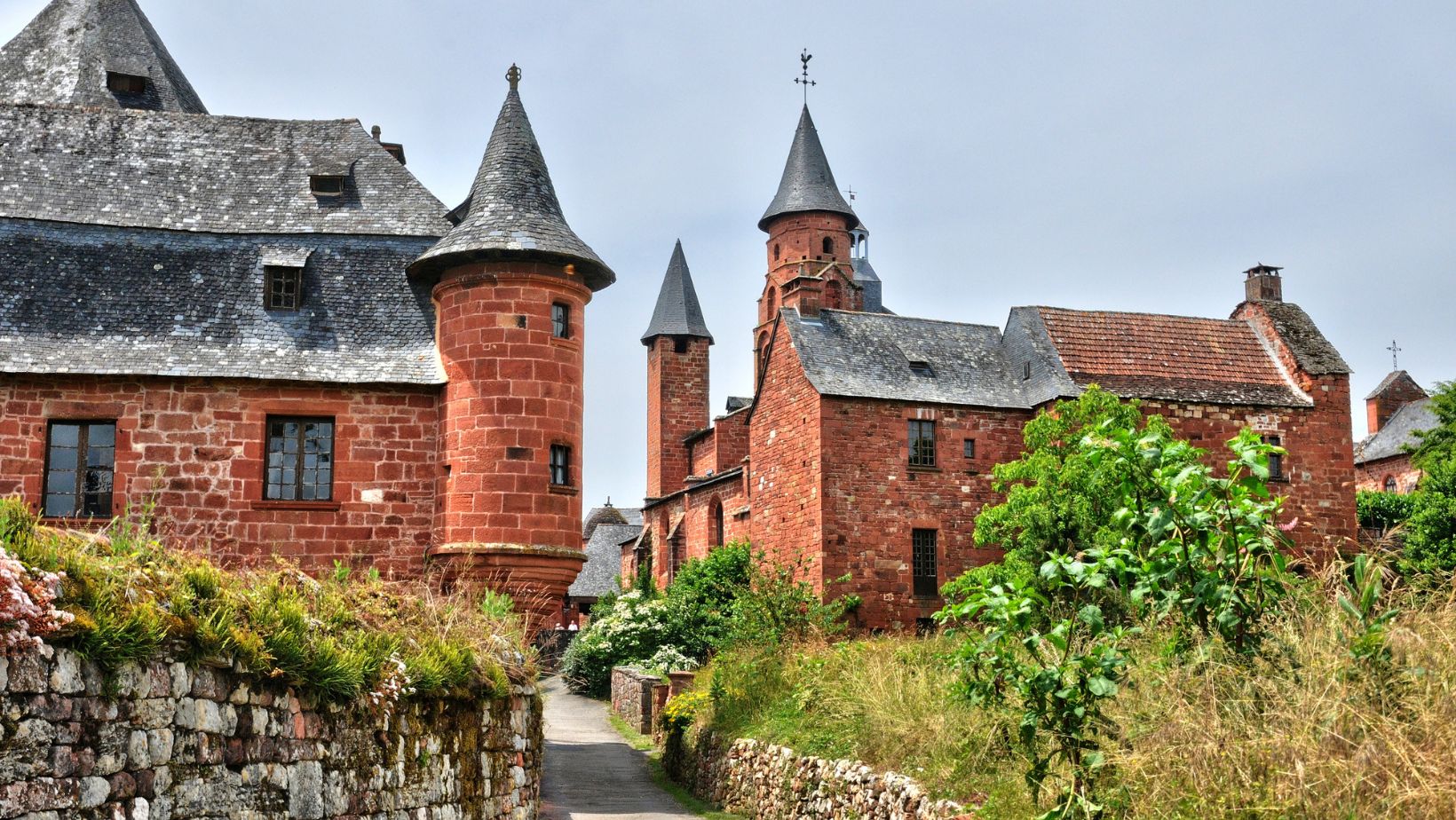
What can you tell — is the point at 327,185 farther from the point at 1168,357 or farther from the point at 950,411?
the point at 1168,357

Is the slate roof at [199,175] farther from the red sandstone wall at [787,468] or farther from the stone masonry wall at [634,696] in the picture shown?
the red sandstone wall at [787,468]

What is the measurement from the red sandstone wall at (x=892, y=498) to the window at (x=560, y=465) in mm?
12495

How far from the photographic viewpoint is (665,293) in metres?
58.7

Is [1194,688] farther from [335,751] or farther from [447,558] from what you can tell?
[447,558]

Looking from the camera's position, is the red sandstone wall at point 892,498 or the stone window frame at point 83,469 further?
the red sandstone wall at point 892,498

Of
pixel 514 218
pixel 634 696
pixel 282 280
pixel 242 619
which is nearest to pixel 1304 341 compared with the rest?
pixel 634 696

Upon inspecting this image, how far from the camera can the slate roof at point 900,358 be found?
33.5 meters

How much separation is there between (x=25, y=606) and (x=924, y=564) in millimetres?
28006

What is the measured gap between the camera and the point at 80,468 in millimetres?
20094

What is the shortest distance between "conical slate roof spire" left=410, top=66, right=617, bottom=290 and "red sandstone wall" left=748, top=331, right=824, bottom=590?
40.3 ft

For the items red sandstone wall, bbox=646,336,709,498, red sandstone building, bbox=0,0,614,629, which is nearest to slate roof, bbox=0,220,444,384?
red sandstone building, bbox=0,0,614,629

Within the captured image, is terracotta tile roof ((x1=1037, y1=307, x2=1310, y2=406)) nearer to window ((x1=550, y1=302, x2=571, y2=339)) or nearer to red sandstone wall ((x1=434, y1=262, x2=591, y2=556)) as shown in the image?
window ((x1=550, y1=302, x2=571, y2=339))

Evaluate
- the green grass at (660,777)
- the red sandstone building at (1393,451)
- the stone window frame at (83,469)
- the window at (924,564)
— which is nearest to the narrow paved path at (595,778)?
the green grass at (660,777)

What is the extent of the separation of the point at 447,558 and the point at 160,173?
8135 millimetres
